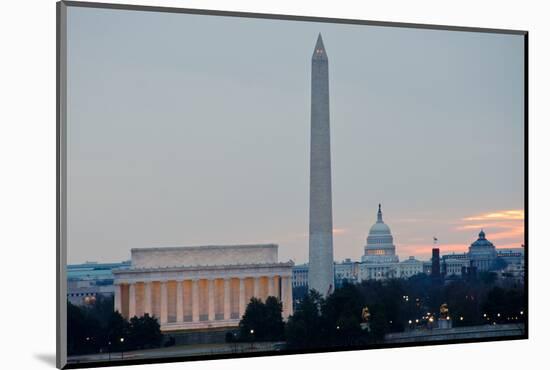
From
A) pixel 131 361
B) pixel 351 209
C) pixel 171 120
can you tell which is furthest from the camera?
pixel 351 209

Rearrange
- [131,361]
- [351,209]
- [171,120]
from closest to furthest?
[131,361] < [171,120] < [351,209]

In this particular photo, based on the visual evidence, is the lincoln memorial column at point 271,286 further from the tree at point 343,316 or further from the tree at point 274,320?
the tree at point 343,316

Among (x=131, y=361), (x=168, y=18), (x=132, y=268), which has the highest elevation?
(x=168, y=18)

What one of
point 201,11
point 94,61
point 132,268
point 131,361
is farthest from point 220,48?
point 131,361

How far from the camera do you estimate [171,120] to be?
507 inches

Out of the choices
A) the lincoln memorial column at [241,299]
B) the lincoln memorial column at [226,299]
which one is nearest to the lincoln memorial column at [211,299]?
the lincoln memorial column at [226,299]

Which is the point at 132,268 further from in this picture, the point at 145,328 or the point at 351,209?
the point at 351,209

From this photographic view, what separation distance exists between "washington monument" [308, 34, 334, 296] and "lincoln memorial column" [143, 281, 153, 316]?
1.75m

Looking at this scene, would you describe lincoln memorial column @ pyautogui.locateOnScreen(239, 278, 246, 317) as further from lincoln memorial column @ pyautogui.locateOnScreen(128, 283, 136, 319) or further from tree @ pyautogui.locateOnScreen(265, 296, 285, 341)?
lincoln memorial column @ pyautogui.locateOnScreen(128, 283, 136, 319)

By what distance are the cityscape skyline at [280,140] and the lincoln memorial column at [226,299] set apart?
0.47 meters

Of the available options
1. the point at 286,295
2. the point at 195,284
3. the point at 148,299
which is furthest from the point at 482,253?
the point at 148,299

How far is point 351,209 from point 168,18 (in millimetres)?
2796

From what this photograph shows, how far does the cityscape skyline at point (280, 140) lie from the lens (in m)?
12.4

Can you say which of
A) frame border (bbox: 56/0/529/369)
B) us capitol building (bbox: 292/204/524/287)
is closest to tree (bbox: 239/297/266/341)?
frame border (bbox: 56/0/529/369)
